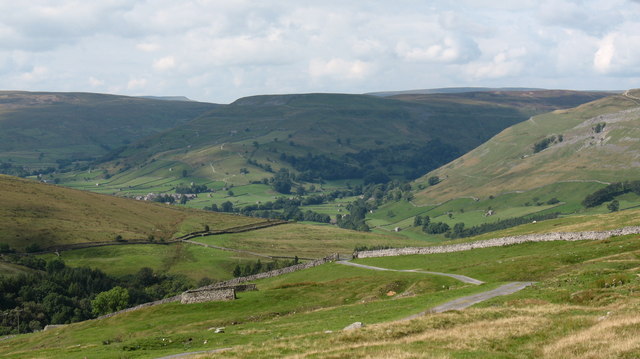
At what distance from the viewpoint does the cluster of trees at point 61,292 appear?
118 meters

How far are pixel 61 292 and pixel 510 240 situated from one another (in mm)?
94793

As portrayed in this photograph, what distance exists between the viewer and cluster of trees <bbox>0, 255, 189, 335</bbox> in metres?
118

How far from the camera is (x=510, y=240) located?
88000 millimetres

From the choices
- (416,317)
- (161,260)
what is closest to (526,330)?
(416,317)

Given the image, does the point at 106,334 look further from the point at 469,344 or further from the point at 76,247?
the point at 76,247

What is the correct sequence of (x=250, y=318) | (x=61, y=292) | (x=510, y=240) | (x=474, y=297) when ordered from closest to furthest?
(x=474, y=297) → (x=250, y=318) → (x=510, y=240) → (x=61, y=292)

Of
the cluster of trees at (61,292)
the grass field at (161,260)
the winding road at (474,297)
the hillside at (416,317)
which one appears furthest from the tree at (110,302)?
the winding road at (474,297)

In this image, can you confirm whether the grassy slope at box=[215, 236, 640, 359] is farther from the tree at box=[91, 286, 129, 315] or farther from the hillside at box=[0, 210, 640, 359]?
the tree at box=[91, 286, 129, 315]

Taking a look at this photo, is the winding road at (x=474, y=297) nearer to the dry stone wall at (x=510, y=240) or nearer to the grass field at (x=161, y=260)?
the dry stone wall at (x=510, y=240)

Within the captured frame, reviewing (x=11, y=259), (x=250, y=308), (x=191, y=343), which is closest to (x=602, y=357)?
(x=191, y=343)

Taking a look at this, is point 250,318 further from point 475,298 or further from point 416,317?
point 416,317

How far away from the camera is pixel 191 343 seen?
157ft

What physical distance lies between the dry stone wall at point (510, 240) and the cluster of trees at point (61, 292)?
4461 centimetres

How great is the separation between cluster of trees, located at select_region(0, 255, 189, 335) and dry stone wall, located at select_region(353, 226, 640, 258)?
44612mm
